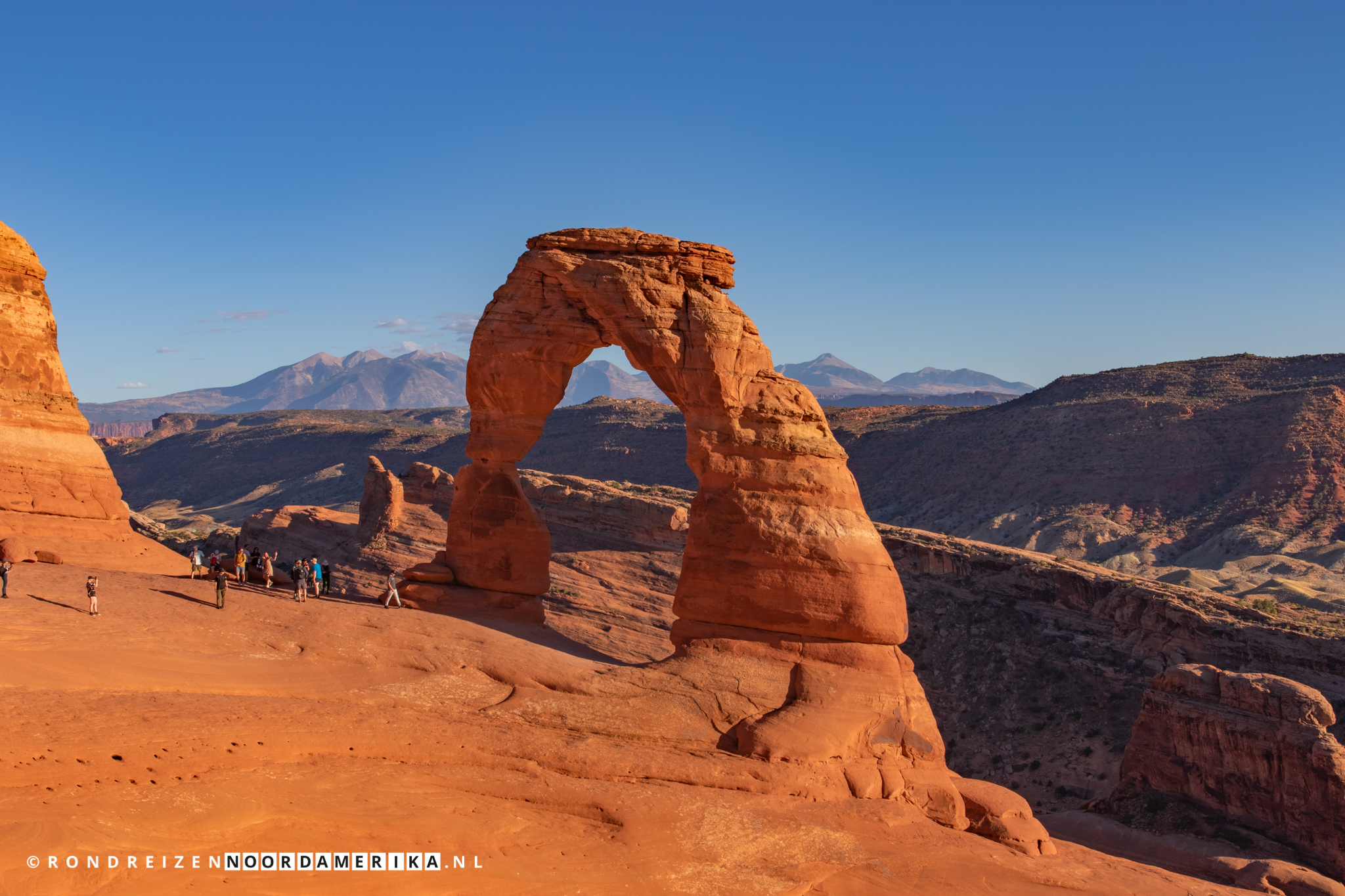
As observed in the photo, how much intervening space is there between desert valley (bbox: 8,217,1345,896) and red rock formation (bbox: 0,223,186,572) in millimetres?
85

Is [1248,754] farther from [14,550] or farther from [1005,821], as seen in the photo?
[14,550]

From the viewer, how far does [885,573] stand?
19953mm

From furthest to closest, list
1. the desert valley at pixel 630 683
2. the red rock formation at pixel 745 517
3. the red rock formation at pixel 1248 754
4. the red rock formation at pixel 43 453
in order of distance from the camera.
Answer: the red rock formation at pixel 1248 754 < the red rock formation at pixel 43 453 < the red rock formation at pixel 745 517 < the desert valley at pixel 630 683

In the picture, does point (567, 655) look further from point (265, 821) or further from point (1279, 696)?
point (1279, 696)

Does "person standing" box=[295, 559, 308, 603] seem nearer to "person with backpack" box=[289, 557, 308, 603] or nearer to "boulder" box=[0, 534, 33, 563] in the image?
"person with backpack" box=[289, 557, 308, 603]

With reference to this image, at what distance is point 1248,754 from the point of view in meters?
25.1

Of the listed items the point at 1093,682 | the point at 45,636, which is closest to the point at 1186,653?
the point at 1093,682

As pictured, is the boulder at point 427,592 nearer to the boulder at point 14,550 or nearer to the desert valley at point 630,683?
the desert valley at point 630,683

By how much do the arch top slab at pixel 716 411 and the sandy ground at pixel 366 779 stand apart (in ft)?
11.7

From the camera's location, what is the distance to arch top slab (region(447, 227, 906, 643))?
1952 cm

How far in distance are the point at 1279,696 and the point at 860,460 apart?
64475mm

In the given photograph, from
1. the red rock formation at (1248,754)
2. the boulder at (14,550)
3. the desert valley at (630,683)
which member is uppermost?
the boulder at (14,550)

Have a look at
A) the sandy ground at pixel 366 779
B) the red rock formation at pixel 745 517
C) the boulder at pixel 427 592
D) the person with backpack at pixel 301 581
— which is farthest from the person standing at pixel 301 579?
the red rock formation at pixel 745 517

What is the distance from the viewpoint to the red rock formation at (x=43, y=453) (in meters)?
22.0
